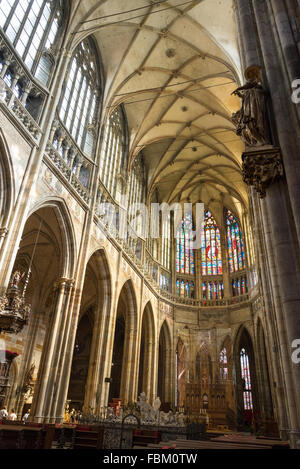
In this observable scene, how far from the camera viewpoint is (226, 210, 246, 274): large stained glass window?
27.8 meters

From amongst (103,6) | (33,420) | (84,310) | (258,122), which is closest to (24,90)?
(103,6)

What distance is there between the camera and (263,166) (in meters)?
5.61

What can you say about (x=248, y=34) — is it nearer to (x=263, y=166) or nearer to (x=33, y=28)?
(x=263, y=166)

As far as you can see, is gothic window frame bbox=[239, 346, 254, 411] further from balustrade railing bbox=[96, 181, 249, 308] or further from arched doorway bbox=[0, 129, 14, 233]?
arched doorway bbox=[0, 129, 14, 233]

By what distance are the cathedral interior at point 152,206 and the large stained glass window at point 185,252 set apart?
0.13 m

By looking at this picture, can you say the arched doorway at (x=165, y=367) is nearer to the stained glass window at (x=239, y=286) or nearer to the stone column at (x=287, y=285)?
the stained glass window at (x=239, y=286)

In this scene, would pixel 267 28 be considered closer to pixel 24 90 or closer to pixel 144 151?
pixel 24 90

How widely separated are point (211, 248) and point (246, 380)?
10.9m

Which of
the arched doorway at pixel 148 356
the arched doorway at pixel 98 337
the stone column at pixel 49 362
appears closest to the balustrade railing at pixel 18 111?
the stone column at pixel 49 362

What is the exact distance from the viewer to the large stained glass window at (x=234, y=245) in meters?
27.8

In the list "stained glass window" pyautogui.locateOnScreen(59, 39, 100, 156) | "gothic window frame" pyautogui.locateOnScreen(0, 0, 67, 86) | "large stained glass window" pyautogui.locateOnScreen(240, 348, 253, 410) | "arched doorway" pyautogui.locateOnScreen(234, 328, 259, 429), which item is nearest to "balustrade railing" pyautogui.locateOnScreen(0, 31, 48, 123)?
"gothic window frame" pyautogui.locateOnScreen(0, 0, 67, 86)

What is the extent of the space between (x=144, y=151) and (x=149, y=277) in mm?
9366

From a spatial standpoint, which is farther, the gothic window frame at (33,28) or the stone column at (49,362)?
the gothic window frame at (33,28)

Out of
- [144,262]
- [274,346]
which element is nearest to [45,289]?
[144,262]
